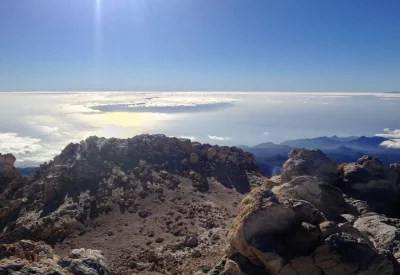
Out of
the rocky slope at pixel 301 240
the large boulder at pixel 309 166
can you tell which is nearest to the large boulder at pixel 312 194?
the rocky slope at pixel 301 240

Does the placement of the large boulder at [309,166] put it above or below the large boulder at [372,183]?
above

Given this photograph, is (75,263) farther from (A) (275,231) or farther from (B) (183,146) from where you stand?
(B) (183,146)

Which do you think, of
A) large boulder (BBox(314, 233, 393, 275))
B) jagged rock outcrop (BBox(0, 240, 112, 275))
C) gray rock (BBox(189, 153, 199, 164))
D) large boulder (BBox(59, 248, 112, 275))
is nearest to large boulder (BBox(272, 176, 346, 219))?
large boulder (BBox(314, 233, 393, 275))

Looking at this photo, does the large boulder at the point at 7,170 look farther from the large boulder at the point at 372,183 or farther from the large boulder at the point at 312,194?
the large boulder at the point at 372,183

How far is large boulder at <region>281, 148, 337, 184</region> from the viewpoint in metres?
22.0

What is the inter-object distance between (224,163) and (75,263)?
30942 mm

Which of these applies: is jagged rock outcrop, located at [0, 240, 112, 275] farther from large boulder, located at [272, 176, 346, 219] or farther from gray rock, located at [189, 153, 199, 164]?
gray rock, located at [189, 153, 199, 164]

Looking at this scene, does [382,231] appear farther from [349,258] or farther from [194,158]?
[194,158]

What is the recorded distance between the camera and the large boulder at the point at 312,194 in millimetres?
17047

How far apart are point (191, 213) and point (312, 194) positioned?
1358 cm

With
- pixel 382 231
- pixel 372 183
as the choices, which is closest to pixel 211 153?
pixel 372 183

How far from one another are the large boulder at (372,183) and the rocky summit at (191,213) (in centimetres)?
7

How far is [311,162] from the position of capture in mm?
23312

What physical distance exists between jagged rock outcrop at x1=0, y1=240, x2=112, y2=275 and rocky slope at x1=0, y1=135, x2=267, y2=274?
7.26 meters
